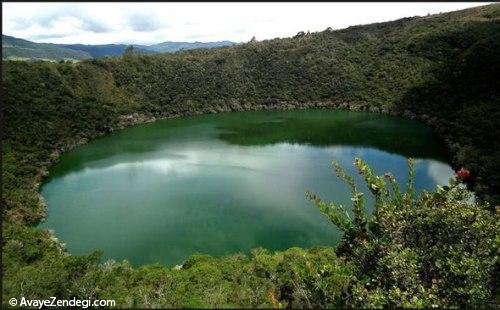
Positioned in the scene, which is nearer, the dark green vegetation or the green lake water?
the dark green vegetation

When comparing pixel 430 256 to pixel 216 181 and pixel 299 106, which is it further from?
pixel 299 106

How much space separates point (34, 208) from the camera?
32.2 meters

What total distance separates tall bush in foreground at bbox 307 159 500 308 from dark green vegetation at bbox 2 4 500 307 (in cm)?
4

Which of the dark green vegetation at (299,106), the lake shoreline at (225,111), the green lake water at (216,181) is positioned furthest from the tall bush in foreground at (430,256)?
the lake shoreline at (225,111)

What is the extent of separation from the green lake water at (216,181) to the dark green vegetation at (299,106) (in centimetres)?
285

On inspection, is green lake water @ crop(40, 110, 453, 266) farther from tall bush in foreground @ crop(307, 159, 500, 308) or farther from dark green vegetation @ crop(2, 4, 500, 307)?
tall bush in foreground @ crop(307, 159, 500, 308)

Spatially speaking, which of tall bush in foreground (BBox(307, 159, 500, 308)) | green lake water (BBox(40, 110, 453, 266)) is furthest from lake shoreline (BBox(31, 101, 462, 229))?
tall bush in foreground (BBox(307, 159, 500, 308))

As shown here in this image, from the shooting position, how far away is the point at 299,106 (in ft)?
252

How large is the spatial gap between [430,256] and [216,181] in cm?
2776

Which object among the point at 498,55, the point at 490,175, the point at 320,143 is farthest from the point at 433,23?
the point at 490,175

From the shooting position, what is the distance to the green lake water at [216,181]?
27.3 meters

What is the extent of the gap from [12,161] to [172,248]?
20.9m

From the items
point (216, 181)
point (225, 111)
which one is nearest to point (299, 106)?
point (225, 111)

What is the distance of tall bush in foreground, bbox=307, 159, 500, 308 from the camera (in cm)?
1044
